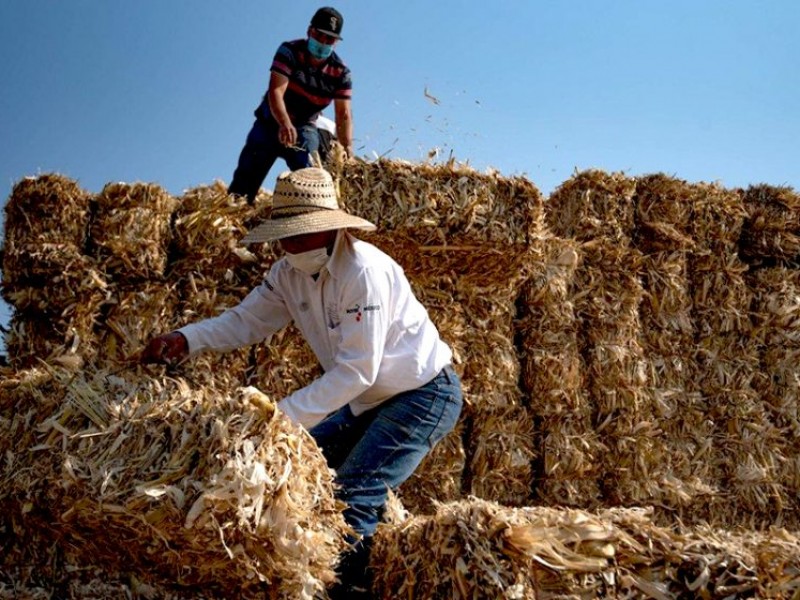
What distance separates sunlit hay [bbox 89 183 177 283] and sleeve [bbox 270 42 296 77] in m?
1.67

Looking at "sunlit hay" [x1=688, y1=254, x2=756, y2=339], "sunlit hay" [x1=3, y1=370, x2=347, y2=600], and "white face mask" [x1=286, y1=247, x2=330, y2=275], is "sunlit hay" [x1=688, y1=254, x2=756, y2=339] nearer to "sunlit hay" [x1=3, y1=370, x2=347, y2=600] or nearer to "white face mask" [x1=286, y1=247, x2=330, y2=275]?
"white face mask" [x1=286, y1=247, x2=330, y2=275]

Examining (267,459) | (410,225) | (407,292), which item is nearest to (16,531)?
(267,459)

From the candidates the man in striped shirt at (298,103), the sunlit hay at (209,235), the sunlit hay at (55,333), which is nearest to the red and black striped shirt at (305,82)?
the man in striped shirt at (298,103)

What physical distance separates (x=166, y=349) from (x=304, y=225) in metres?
0.90

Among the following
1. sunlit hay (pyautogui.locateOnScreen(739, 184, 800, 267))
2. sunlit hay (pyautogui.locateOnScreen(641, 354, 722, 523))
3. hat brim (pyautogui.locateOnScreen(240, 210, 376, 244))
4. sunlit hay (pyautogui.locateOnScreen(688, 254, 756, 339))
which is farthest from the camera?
sunlit hay (pyautogui.locateOnScreen(739, 184, 800, 267))

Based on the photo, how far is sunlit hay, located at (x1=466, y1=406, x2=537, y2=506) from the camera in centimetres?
554

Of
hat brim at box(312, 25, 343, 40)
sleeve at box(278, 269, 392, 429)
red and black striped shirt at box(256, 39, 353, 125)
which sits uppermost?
hat brim at box(312, 25, 343, 40)

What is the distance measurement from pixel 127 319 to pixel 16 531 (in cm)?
190

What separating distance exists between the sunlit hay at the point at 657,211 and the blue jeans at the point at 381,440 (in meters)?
3.12

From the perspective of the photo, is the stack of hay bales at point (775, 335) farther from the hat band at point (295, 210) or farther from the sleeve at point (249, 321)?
the hat band at point (295, 210)

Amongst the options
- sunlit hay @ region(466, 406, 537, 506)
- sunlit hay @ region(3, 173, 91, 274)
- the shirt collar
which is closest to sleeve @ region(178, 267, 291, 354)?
the shirt collar

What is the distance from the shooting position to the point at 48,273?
480 centimetres

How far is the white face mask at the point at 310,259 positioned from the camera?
11.8ft

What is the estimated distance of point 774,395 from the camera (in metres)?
6.45
